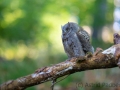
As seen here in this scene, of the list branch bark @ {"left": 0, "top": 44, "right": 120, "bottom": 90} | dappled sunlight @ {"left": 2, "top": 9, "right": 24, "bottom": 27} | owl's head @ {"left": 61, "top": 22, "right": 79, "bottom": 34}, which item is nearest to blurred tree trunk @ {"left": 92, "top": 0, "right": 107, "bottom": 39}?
dappled sunlight @ {"left": 2, "top": 9, "right": 24, "bottom": 27}

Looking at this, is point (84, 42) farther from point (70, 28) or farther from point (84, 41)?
point (70, 28)

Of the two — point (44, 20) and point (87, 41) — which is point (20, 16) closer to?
point (44, 20)

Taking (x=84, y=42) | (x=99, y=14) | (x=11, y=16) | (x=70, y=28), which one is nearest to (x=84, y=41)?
(x=84, y=42)

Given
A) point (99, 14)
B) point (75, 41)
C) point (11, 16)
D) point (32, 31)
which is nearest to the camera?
point (75, 41)

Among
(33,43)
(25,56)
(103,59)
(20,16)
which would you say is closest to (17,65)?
(25,56)

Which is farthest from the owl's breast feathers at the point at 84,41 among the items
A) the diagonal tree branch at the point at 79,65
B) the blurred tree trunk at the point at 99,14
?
the blurred tree trunk at the point at 99,14

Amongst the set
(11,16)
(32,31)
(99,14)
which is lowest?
(32,31)

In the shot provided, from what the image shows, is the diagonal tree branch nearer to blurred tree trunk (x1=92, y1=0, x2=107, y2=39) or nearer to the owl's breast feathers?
the owl's breast feathers

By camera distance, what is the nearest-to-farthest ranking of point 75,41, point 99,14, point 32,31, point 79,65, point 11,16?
1. point 79,65
2. point 75,41
3. point 11,16
4. point 32,31
5. point 99,14
